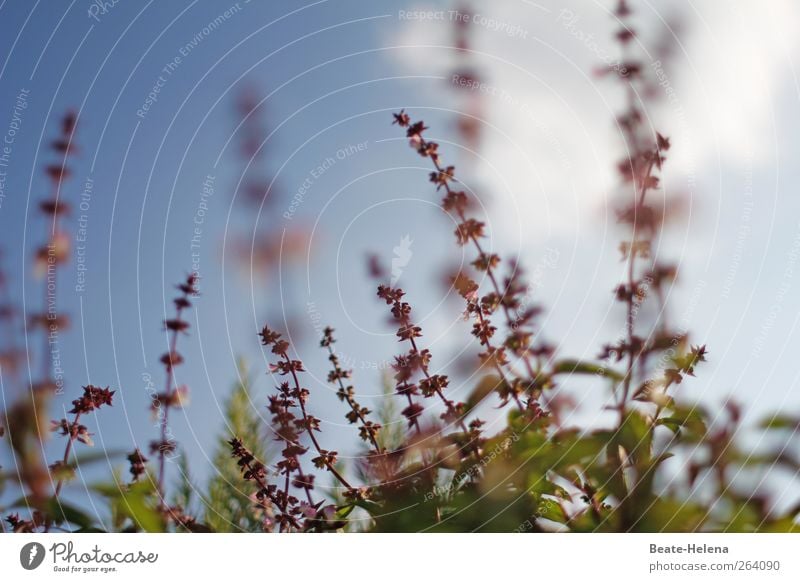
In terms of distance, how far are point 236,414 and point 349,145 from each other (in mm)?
506

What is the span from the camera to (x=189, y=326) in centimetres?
109

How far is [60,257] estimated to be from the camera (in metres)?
1.12

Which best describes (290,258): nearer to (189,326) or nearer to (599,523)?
(189,326)

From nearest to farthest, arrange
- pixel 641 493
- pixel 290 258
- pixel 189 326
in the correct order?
1. pixel 641 493
2. pixel 189 326
3. pixel 290 258
